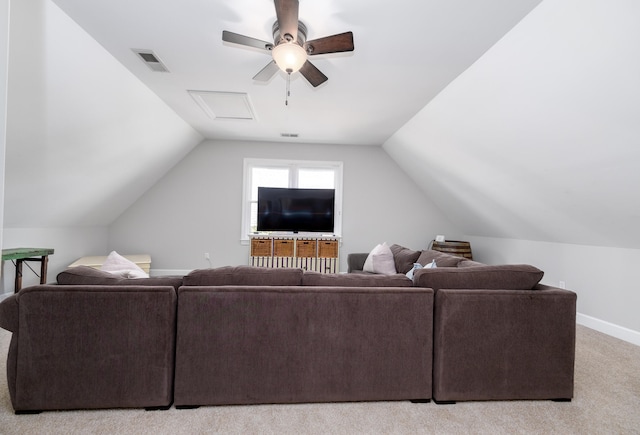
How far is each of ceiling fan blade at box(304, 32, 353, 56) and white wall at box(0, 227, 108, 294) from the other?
13.3 feet

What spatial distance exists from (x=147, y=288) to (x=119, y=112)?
262 cm

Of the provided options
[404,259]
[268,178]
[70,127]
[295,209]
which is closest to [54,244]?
[70,127]

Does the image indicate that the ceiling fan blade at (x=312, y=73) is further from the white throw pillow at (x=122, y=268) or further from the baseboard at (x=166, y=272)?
the baseboard at (x=166, y=272)

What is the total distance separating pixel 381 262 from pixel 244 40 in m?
2.77

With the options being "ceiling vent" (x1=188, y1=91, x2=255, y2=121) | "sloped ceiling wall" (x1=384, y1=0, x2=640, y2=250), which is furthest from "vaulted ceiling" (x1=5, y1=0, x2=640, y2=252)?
"ceiling vent" (x1=188, y1=91, x2=255, y2=121)

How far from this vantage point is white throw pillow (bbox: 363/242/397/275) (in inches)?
155

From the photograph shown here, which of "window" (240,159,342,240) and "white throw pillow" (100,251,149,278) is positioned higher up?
"window" (240,159,342,240)

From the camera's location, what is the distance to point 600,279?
3441 millimetres

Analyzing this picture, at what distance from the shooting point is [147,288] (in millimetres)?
1829

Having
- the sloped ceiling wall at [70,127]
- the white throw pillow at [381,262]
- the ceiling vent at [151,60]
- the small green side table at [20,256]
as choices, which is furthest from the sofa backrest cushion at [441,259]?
the small green side table at [20,256]

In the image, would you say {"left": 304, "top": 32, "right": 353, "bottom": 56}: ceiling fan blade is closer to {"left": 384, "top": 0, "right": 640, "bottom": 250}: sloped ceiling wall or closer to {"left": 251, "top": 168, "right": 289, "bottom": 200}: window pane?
{"left": 384, "top": 0, "right": 640, "bottom": 250}: sloped ceiling wall

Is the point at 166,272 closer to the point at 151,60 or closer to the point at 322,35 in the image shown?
the point at 151,60

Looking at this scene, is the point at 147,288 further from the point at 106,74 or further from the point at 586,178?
the point at 586,178

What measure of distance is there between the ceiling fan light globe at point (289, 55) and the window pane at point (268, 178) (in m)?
3.77
